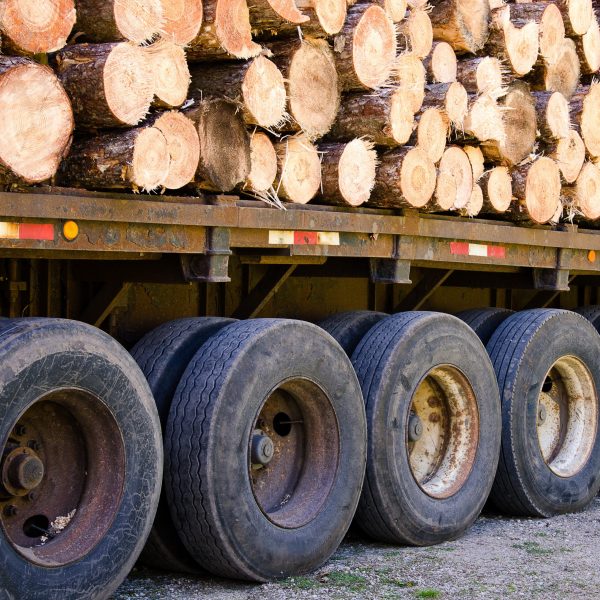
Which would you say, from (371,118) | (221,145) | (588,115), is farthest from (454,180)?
(221,145)

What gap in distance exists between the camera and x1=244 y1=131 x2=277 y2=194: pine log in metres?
5.38

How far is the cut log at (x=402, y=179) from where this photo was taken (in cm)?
615

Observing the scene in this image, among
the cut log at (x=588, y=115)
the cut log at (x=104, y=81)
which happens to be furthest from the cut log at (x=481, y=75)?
the cut log at (x=104, y=81)

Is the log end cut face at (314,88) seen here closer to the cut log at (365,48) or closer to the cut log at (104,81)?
the cut log at (365,48)

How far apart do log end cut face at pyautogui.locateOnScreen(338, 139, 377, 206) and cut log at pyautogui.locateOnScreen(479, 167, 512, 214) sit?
1128 millimetres

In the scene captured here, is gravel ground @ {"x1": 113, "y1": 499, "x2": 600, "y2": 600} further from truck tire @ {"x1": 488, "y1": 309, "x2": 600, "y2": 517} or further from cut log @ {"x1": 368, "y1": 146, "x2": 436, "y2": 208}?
cut log @ {"x1": 368, "y1": 146, "x2": 436, "y2": 208}

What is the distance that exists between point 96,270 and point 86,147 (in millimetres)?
983

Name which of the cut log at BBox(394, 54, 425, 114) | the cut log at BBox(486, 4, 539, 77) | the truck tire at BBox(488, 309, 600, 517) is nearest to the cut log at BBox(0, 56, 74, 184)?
the cut log at BBox(394, 54, 425, 114)

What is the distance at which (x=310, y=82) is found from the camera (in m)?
5.68

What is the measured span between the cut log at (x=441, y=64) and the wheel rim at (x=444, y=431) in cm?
162

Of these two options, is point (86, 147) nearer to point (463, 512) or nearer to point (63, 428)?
point (63, 428)

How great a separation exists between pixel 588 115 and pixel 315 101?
291 centimetres

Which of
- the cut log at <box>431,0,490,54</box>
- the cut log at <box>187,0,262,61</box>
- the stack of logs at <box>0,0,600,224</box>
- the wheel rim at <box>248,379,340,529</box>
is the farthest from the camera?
the cut log at <box>431,0,490,54</box>

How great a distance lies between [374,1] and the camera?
6.17m
